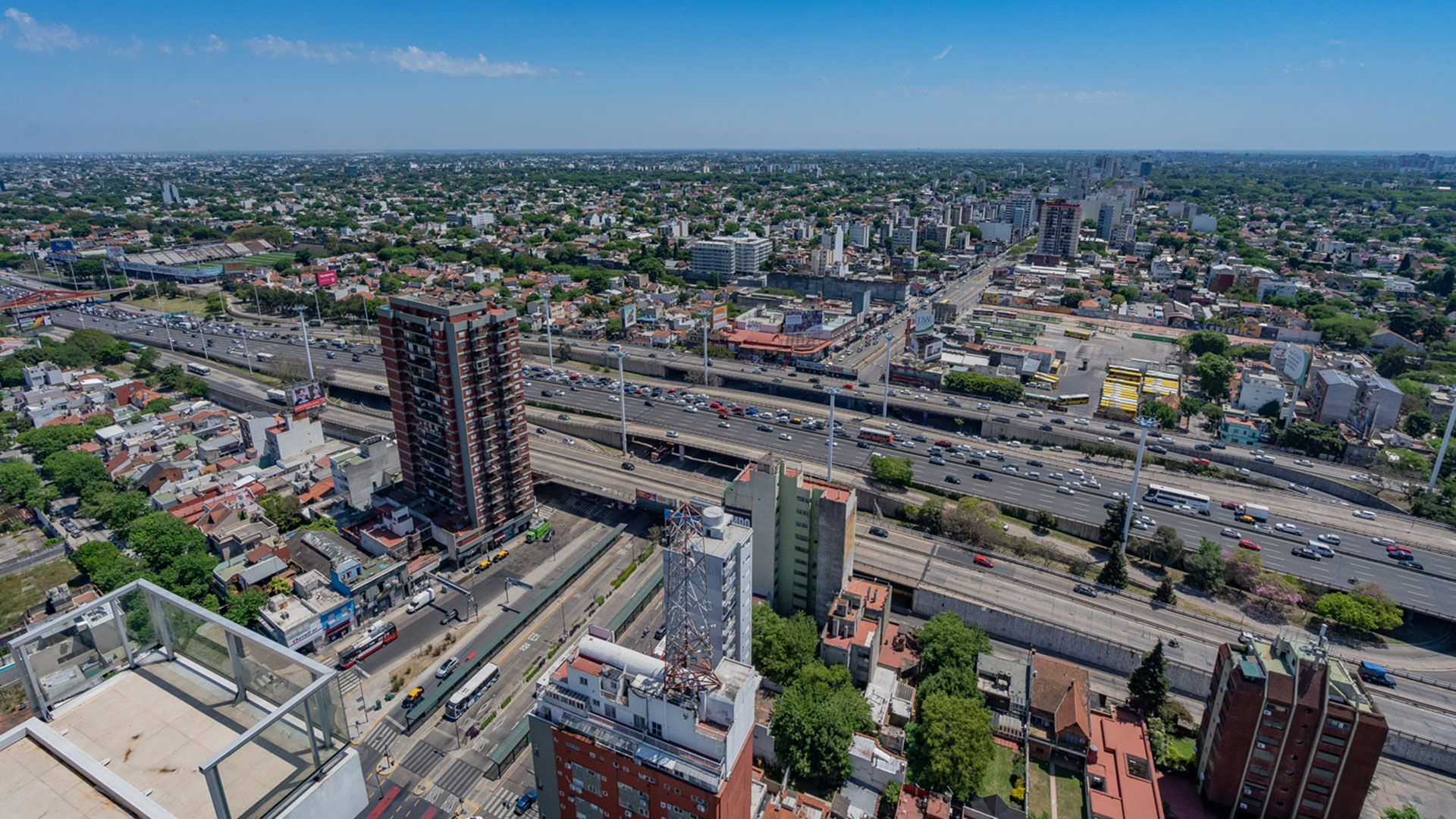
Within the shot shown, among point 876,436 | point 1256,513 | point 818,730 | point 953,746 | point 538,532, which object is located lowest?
point 538,532

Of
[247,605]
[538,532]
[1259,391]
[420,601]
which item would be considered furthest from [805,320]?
[247,605]

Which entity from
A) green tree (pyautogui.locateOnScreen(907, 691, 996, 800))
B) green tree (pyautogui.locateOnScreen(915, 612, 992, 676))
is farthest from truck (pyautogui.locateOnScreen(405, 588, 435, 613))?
green tree (pyautogui.locateOnScreen(907, 691, 996, 800))

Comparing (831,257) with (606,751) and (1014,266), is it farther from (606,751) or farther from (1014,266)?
(606,751)

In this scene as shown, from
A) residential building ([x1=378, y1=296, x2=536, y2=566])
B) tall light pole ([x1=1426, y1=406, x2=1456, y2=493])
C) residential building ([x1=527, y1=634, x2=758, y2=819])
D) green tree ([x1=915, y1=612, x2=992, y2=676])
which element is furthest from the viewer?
tall light pole ([x1=1426, y1=406, x2=1456, y2=493])

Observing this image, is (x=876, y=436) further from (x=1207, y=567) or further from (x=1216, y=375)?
(x=1216, y=375)

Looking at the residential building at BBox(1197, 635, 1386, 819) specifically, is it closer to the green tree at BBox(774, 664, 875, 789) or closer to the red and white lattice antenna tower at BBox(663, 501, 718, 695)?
the green tree at BBox(774, 664, 875, 789)

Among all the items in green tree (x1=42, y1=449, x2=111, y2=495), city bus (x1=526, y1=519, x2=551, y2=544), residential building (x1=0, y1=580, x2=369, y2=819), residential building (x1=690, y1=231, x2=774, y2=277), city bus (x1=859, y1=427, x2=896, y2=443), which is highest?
residential building (x1=0, y1=580, x2=369, y2=819)
